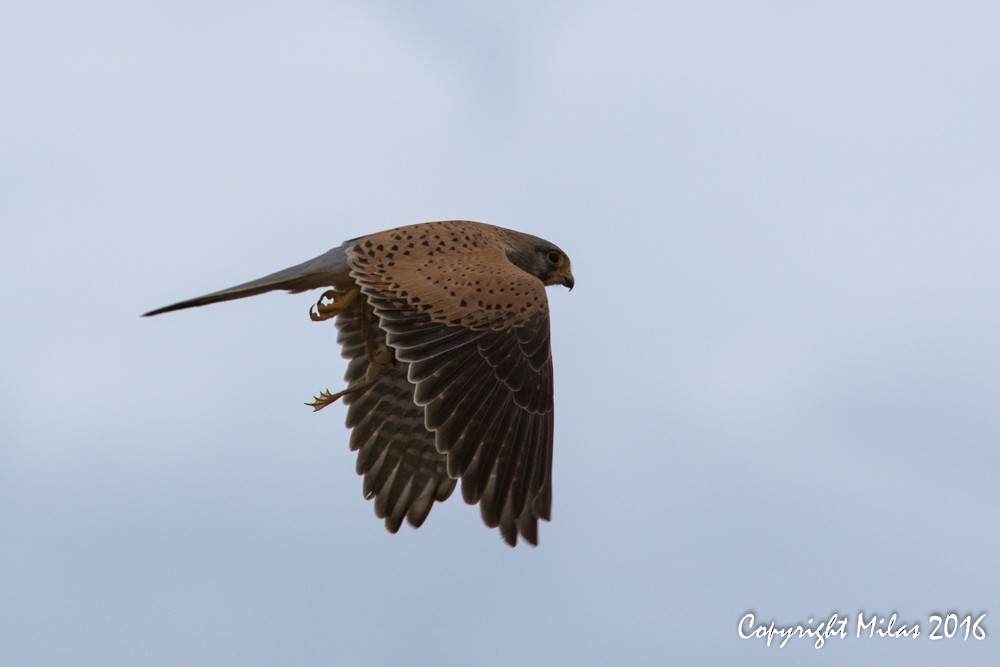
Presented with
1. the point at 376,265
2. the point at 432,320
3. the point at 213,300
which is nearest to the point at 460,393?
the point at 432,320

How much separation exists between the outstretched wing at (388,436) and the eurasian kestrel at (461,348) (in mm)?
15

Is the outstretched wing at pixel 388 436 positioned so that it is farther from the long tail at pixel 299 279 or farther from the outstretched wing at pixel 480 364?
the outstretched wing at pixel 480 364

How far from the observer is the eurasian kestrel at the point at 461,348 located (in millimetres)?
7965

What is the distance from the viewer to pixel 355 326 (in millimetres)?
10016

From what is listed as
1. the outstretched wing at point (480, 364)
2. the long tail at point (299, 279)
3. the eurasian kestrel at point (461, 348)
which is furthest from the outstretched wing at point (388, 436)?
the outstretched wing at point (480, 364)

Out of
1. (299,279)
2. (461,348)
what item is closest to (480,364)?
(461,348)

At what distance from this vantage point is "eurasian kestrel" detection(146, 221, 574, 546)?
314 inches

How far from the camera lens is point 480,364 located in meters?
8.10

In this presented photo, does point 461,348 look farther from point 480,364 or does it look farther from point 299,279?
point 299,279

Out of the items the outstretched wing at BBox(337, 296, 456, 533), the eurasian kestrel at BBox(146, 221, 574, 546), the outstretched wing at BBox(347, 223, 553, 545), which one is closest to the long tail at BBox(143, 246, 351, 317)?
the eurasian kestrel at BBox(146, 221, 574, 546)

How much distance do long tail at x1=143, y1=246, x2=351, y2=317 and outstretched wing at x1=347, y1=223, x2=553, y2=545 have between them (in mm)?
190

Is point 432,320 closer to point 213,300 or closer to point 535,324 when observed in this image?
point 535,324

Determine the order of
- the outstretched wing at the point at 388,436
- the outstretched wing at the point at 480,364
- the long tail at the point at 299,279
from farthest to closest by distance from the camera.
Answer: the outstretched wing at the point at 388,436
the long tail at the point at 299,279
the outstretched wing at the point at 480,364

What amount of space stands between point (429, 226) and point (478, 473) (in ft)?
6.11
